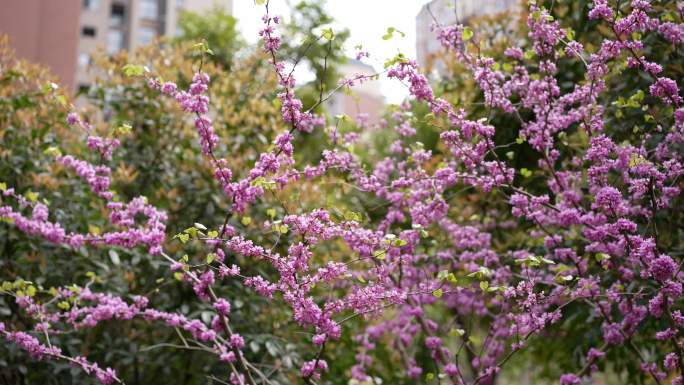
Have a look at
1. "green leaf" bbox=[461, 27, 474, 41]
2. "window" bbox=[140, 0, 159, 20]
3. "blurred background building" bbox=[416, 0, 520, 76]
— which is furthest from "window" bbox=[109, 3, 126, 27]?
"green leaf" bbox=[461, 27, 474, 41]

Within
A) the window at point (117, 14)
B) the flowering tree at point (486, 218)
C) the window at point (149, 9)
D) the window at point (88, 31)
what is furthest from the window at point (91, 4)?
the flowering tree at point (486, 218)

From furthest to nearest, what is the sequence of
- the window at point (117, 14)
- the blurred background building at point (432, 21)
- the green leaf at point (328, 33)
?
the window at point (117, 14), the blurred background building at point (432, 21), the green leaf at point (328, 33)

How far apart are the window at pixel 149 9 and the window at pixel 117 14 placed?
1028mm

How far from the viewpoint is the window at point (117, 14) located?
1088 inches

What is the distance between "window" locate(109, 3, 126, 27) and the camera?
27.6 m

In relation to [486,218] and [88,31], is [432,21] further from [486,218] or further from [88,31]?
[88,31]

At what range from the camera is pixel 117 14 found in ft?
91.4

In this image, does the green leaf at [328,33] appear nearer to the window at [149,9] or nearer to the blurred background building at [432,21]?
the blurred background building at [432,21]

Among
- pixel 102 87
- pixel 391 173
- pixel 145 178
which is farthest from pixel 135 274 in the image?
pixel 391 173

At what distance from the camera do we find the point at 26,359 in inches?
159

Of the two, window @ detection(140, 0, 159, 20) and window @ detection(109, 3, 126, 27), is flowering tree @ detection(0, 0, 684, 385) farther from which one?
window @ detection(109, 3, 126, 27)

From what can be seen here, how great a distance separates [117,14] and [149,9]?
1567 mm

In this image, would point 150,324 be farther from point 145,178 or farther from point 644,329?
point 644,329

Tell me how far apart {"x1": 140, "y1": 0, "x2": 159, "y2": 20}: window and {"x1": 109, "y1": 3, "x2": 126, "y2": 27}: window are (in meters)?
1.03
